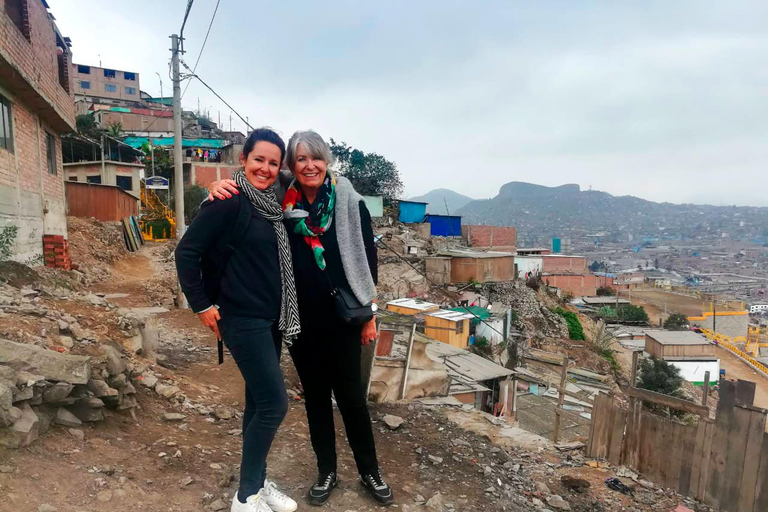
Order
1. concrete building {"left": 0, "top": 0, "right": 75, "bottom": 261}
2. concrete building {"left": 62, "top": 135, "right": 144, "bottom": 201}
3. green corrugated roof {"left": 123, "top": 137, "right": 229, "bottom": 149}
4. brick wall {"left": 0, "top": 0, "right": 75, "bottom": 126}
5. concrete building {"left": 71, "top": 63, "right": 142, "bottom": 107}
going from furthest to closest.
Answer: concrete building {"left": 71, "top": 63, "right": 142, "bottom": 107}, green corrugated roof {"left": 123, "top": 137, "right": 229, "bottom": 149}, concrete building {"left": 62, "top": 135, "right": 144, "bottom": 201}, concrete building {"left": 0, "top": 0, "right": 75, "bottom": 261}, brick wall {"left": 0, "top": 0, "right": 75, "bottom": 126}

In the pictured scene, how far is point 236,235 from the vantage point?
1.84m

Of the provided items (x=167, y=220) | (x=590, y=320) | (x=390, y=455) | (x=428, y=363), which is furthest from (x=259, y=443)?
(x=590, y=320)

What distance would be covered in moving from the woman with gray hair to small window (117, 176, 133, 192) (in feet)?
79.0

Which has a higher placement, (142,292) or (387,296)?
(142,292)

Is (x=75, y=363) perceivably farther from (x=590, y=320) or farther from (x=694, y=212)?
(x=694, y=212)

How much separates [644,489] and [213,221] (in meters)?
3.42

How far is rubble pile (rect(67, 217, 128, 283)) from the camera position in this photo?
10992 millimetres

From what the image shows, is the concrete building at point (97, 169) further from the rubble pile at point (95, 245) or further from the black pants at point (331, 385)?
the black pants at point (331, 385)

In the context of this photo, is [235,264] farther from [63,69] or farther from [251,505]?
[63,69]

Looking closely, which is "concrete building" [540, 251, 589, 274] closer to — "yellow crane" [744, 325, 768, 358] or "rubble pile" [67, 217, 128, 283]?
"yellow crane" [744, 325, 768, 358]

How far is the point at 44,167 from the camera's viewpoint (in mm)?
9047

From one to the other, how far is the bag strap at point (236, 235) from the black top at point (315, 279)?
0.91 ft

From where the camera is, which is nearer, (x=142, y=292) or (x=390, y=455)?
(x=390, y=455)

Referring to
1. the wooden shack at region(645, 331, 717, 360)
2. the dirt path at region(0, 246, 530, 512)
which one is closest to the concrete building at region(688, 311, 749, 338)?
the wooden shack at region(645, 331, 717, 360)
